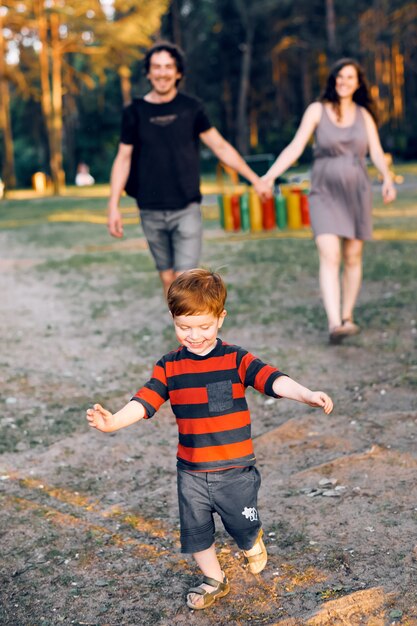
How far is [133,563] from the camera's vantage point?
3562 millimetres

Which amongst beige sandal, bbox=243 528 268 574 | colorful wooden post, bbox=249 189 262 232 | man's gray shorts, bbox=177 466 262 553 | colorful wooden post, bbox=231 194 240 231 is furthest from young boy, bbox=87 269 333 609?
colorful wooden post, bbox=231 194 240 231

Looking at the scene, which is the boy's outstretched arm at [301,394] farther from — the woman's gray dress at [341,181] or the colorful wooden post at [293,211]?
the colorful wooden post at [293,211]

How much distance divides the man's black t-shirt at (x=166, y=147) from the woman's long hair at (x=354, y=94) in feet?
3.44

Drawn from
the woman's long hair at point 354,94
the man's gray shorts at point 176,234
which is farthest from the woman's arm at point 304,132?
the man's gray shorts at point 176,234

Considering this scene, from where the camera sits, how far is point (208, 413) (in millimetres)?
3064

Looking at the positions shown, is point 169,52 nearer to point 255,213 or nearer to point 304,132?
point 304,132

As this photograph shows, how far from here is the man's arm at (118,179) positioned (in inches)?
244

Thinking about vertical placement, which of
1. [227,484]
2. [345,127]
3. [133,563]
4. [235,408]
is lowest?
[133,563]

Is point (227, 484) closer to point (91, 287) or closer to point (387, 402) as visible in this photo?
point (387, 402)

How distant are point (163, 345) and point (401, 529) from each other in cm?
395

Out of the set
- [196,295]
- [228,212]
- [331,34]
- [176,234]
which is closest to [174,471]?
[196,295]

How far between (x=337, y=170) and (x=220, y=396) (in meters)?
4.03

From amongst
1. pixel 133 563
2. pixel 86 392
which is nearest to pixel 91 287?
pixel 86 392

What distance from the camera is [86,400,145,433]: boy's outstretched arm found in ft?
9.61
